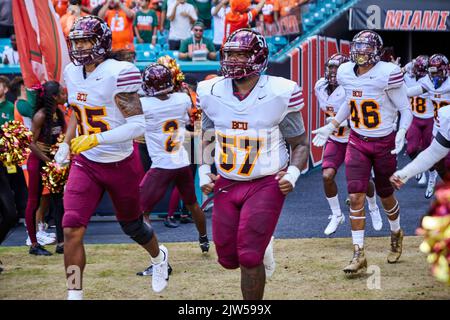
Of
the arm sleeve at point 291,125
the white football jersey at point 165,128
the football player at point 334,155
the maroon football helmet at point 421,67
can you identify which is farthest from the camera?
the maroon football helmet at point 421,67

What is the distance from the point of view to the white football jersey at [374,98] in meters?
6.93

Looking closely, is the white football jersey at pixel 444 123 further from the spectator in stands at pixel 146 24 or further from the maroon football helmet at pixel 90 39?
the spectator in stands at pixel 146 24

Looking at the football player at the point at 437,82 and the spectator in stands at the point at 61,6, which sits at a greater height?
the spectator in stands at the point at 61,6

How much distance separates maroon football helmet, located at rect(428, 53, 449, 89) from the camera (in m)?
10.8

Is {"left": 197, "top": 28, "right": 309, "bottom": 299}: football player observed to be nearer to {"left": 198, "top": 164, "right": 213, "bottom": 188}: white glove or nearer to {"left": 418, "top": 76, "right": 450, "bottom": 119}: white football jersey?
{"left": 198, "top": 164, "right": 213, "bottom": 188}: white glove

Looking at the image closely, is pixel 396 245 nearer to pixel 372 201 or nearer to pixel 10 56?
pixel 372 201

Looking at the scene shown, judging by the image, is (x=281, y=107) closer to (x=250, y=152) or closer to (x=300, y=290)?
(x=250, y=152)

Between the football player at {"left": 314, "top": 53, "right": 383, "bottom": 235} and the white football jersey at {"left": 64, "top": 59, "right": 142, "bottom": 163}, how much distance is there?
297 cm

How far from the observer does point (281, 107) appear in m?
5.04

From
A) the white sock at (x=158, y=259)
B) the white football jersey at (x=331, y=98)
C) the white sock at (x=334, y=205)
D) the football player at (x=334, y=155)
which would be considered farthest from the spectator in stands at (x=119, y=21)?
the white sock at (x=158, y=259)

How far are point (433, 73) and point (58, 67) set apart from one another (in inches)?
200

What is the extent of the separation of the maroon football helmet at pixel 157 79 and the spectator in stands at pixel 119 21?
15.6 feet

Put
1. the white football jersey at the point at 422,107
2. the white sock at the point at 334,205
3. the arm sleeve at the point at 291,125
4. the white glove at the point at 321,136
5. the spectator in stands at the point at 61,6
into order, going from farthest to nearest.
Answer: the spectator in stands at the point at 61,6 → the white football jersey at the point at 422,107 → the white sock at the point at 334,205 → the white glove at the point at 321,136 → the arm sleeve at the point at 291,125

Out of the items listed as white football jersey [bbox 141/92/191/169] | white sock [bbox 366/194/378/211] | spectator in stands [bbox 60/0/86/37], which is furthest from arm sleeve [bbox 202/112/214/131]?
spectator in stands [bbox 60/0/86/37]
